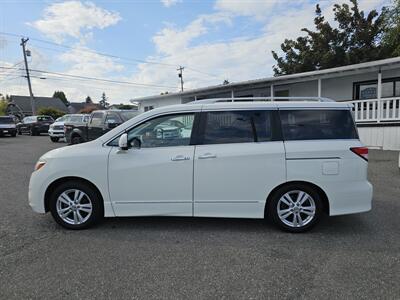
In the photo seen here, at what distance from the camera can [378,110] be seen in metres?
11.9

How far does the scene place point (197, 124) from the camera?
4.21m

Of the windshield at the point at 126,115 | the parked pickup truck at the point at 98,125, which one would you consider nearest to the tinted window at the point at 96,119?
the parked pickup truck at the point at 98,125

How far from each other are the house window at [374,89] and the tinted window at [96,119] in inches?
459

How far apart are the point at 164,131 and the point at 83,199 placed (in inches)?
59.4

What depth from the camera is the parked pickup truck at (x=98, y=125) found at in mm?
11641

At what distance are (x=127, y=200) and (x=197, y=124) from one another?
1443 millimetres

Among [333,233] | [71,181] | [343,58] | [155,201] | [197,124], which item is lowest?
[333,233]

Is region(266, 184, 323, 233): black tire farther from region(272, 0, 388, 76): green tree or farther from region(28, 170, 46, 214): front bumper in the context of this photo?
region(272, 0, 388, 76): green tree

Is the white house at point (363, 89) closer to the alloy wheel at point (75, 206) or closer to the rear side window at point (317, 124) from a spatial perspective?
the rear side window at point (317, 124)

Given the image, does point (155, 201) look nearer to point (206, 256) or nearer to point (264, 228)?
point (206, 256)

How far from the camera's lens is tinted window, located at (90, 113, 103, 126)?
1212cm

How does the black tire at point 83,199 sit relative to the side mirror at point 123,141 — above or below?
below

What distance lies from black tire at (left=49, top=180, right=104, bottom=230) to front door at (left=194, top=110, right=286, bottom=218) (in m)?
1.39

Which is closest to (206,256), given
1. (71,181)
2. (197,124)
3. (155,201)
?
(155,201)
